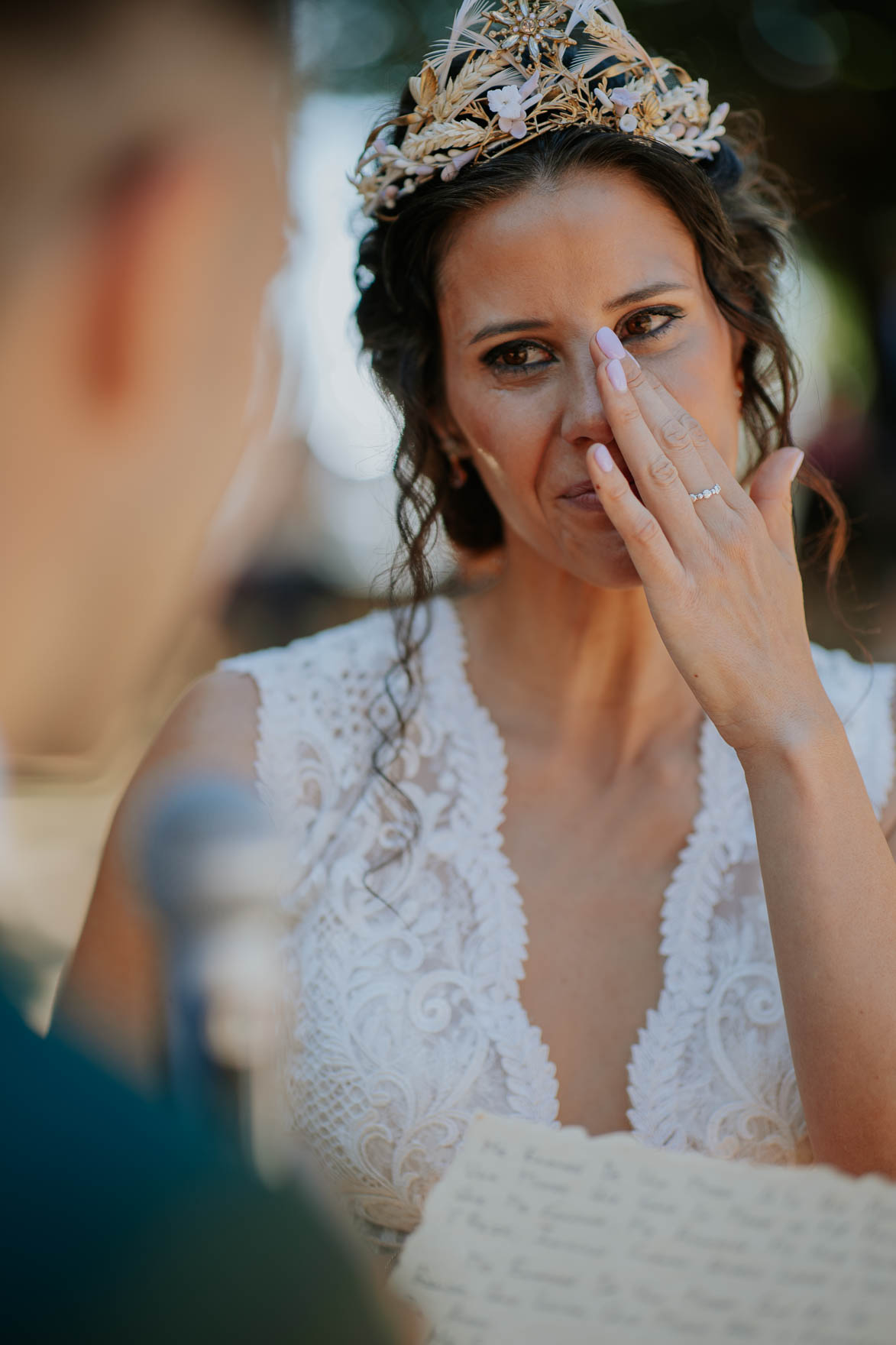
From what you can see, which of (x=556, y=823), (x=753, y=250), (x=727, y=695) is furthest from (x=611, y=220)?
(x=556, y=823)

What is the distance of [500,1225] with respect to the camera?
0.80 meters

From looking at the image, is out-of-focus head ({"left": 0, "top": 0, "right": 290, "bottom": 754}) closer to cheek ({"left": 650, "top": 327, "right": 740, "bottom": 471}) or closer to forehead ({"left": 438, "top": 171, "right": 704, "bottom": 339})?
forehead ({"left": 438, "top": 171, "right": 704, "bottom": 339})

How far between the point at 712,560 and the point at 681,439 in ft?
0.63

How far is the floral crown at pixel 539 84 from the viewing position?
5.83 feet

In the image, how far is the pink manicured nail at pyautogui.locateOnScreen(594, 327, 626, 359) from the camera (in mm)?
1690

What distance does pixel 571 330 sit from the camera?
176 centimetres

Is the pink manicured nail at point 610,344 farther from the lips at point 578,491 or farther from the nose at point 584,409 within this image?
the lips at point 578,491

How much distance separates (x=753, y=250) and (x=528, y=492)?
643 mm

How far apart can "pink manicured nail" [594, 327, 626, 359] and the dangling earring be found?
1.73 ft

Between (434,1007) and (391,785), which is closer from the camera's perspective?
(434,1007)

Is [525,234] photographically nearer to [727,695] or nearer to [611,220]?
[611,220]

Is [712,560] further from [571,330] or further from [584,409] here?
[571,330]

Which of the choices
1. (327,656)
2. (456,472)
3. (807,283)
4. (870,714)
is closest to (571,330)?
(456,472)

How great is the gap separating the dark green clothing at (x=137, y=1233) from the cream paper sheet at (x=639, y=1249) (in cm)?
26
